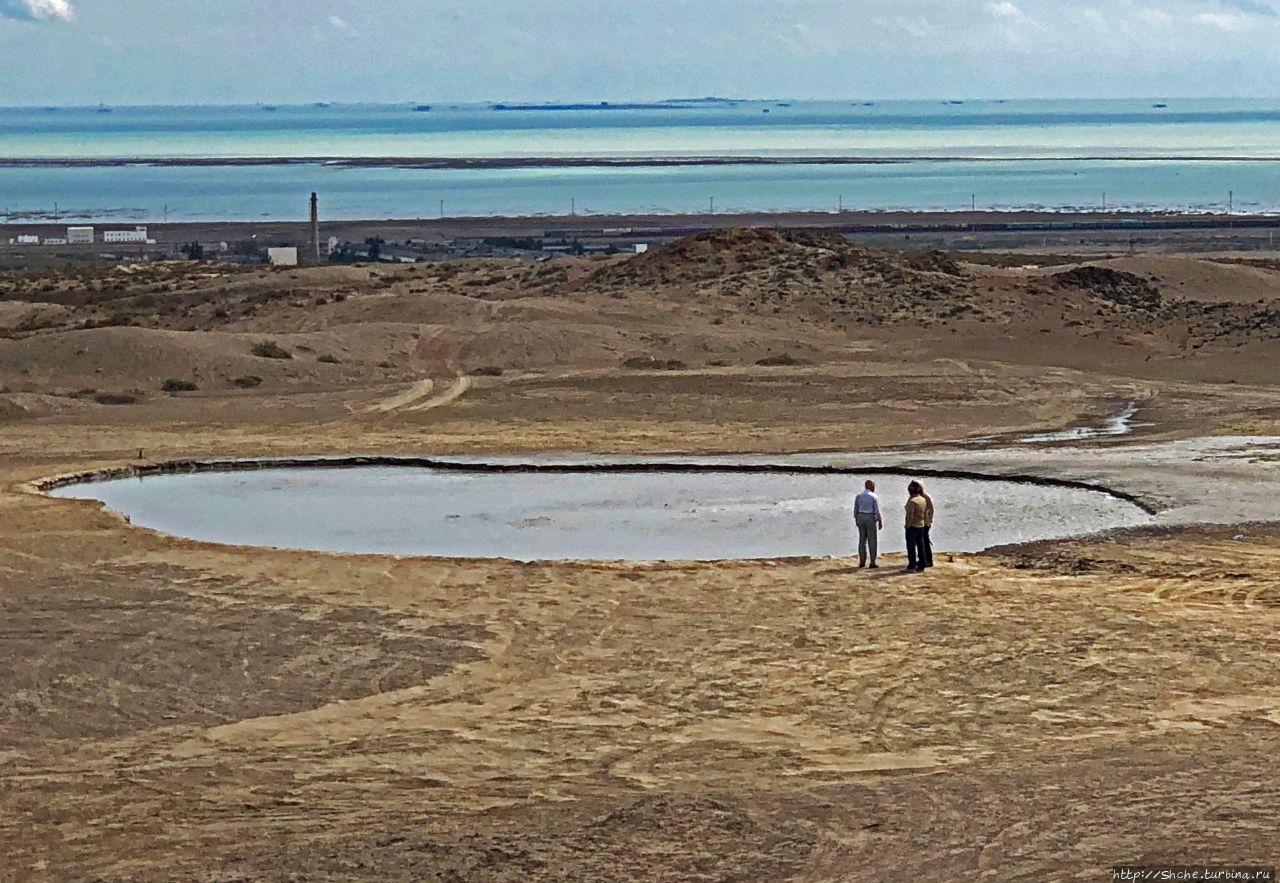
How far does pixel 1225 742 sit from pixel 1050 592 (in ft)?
15.1

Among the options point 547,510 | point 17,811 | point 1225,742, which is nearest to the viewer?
point 17,811

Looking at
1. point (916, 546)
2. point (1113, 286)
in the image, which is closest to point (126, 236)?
point (1113, 286)

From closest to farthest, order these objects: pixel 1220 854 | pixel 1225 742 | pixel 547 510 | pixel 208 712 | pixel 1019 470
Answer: pixel 1220 854
pixel 1225 742
pixel 208 712
pixel 547 510
pixel 1019 470

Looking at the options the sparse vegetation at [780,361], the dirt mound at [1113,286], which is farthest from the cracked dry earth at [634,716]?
the dirt mound at [1113,286]

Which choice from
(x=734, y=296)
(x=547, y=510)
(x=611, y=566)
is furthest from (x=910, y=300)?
(x=611, y=566)

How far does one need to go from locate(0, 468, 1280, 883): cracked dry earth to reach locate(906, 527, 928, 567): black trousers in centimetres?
54

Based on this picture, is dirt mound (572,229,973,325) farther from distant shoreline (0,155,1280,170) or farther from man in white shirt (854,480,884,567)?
distant shoreline (0,155,1280,170)

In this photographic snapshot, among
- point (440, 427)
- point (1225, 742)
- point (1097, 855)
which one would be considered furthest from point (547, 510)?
point (1097, 855)

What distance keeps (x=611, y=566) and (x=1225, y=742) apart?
7.07 metres

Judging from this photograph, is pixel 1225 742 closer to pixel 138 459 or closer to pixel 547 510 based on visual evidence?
pixel 547 510

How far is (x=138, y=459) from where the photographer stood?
998 inches

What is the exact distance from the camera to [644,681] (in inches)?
542

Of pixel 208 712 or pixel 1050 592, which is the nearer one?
pixel 208 712

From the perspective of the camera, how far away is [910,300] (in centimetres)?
4622
